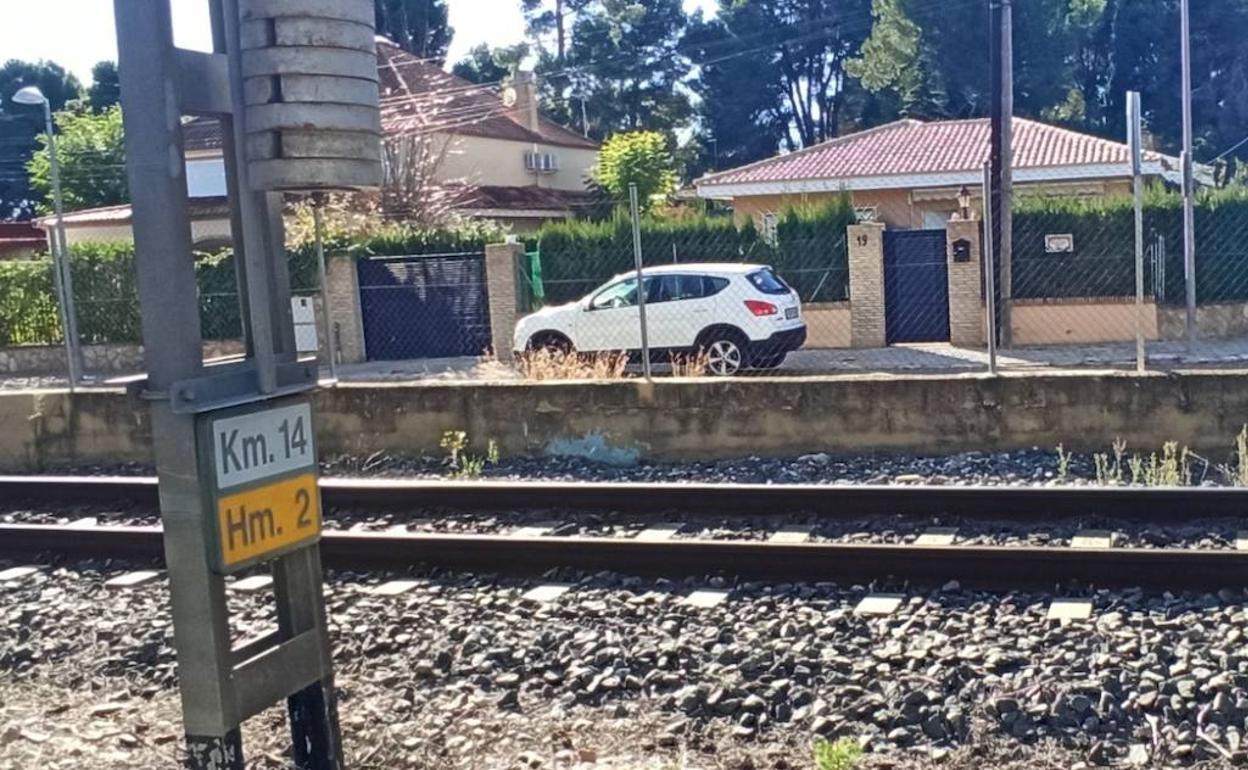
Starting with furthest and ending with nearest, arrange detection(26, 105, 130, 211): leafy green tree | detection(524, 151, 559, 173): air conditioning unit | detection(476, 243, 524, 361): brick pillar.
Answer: detection(524, 151, 559, 173): air conditioning unit, detection(26, 105, 130, 211): leafy green tree, detection(476, 243, 524, 361): brick pillar

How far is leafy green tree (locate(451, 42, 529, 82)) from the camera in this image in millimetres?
64125

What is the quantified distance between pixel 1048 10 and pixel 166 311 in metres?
51.2

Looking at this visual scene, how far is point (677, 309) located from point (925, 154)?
54.0 ft

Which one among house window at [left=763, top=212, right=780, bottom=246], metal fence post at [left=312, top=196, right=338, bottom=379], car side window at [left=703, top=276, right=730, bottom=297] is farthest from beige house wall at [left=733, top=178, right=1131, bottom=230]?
metal fence post at [left=312, top=196, right=338, bottom=379]

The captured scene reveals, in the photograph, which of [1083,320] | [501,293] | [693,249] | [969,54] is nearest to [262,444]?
[501,293]

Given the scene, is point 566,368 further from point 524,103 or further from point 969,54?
point 969,54

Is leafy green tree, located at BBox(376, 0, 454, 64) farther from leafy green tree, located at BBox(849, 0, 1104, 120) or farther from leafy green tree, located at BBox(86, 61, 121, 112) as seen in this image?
leafy green tree, located at BBox(849, 0, 1104, 120)

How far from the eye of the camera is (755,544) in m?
7.36

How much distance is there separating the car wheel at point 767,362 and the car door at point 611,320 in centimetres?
165

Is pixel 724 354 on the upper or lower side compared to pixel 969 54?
lower

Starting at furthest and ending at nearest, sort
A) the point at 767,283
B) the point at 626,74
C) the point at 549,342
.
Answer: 1. the point at 626,74
2. the point at 549,342
3. the point at 767,283

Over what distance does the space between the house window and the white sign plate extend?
19735 millimetres

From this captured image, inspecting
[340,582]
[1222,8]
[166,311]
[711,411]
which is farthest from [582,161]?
[166,311]

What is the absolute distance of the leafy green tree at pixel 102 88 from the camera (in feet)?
200
